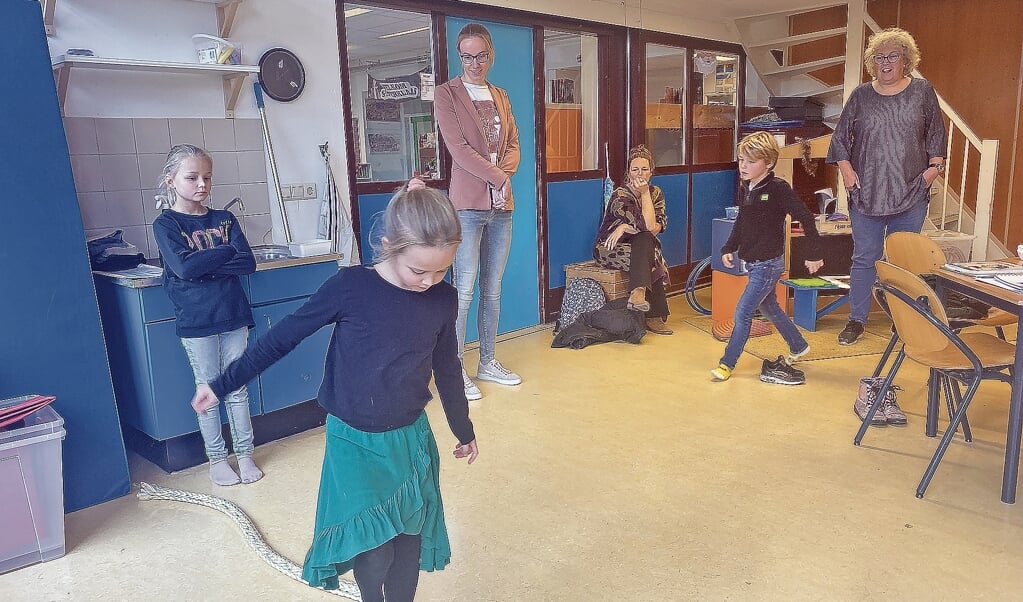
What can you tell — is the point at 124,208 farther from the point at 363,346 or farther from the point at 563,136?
the point at 563,136

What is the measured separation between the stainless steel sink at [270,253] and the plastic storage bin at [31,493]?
1.10 meters

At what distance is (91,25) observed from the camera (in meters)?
3.04

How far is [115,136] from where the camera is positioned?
312 cm

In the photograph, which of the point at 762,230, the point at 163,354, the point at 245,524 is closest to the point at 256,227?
the point at 163,354

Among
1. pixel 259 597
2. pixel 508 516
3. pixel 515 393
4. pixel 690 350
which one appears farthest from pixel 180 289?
pixel 690 350

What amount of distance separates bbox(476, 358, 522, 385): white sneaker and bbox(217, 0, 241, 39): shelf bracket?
2.00 metres

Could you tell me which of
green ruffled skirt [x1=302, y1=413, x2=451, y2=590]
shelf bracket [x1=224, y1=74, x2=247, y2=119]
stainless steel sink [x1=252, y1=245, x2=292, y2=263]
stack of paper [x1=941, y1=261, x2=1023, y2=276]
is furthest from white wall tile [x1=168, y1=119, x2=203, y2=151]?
A: stack of paper [x1=941, y1=261, x2=1023, y2=276]

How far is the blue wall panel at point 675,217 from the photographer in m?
6.08

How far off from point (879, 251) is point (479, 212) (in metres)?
2.15

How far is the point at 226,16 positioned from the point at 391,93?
43.3 inches

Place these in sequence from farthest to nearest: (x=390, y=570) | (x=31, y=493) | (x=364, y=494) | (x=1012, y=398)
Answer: (x=1012, y=398) < (x=31, y=493) < (x=390, y=570) < (x=364, y=494)

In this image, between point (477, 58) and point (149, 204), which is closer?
point (149, 204)

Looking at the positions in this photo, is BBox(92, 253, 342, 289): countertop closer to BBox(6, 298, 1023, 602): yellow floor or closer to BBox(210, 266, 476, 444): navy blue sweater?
BBox(6, 298, 1023, 602): yellow floor

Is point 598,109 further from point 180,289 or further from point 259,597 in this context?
point 259,597
